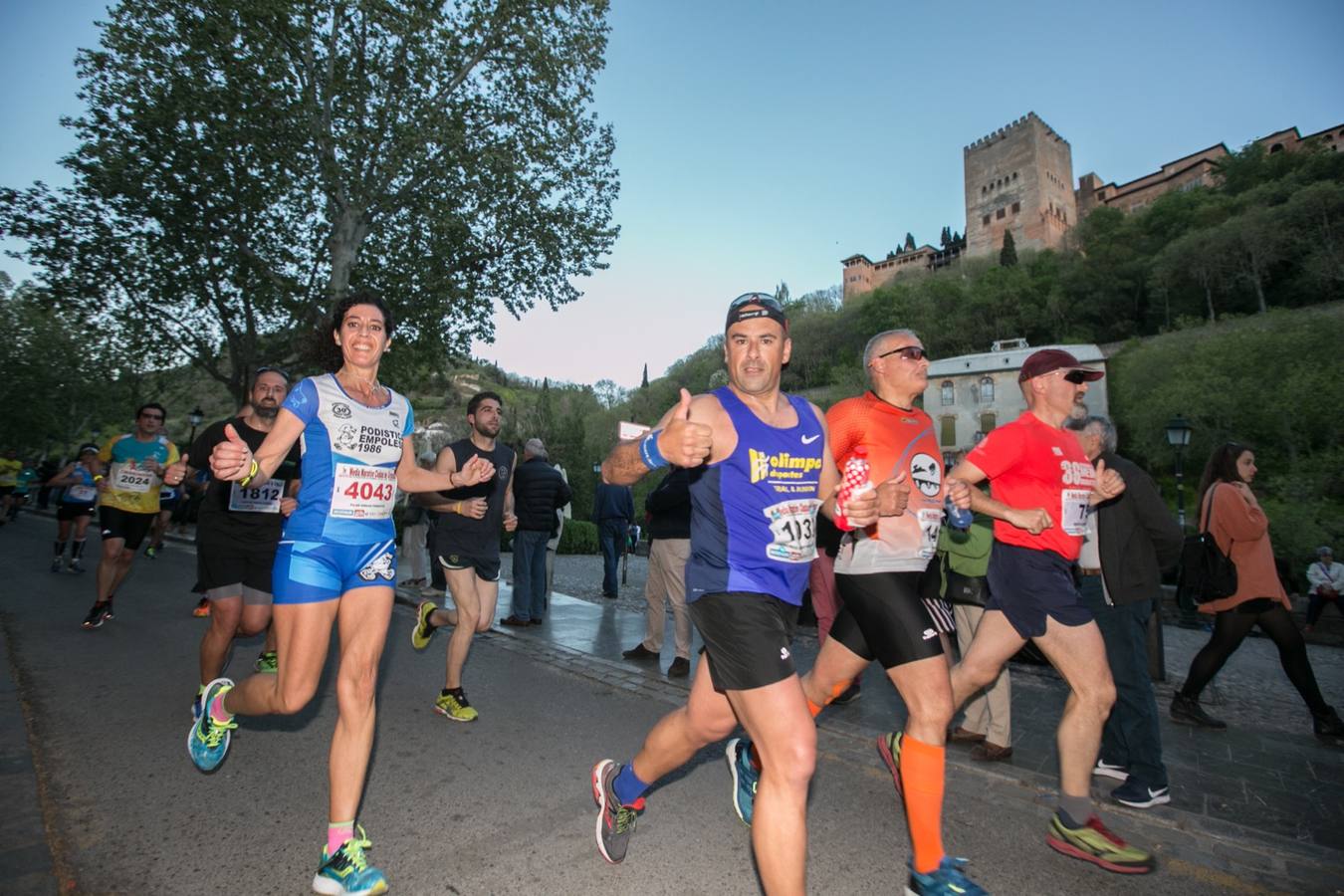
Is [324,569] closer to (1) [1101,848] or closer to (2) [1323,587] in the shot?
(1) [1101,848]

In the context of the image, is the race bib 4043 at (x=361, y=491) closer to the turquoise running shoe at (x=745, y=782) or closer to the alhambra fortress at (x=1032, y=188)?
the turquoise running shoe at (x=745, y=782)

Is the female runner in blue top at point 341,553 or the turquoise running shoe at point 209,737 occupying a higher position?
the female runner in blue top at point 341,553

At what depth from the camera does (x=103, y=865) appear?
2711mm

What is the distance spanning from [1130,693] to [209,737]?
189 inches

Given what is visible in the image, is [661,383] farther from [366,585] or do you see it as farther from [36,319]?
[366,585]

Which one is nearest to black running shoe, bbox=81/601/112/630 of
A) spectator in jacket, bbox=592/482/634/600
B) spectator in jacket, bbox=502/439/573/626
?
spectator in jacket, bbox=502/439/573/626

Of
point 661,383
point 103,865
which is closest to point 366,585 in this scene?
point 103,865

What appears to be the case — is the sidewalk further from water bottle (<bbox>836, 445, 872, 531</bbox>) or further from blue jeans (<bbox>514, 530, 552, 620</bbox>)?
water bottle (<bbox>836, 445, 872, 531</bbox>)

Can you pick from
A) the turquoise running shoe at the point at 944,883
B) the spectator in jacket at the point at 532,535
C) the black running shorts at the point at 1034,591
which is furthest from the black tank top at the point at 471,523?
the turquoise running shoe at the point at 944,883

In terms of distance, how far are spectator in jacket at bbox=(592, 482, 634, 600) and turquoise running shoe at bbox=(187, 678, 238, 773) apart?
7.16 meters

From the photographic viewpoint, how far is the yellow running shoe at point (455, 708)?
4706 millimetres

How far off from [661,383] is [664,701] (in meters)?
99.7

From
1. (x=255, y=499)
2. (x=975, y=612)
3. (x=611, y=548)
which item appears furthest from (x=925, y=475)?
(x=611, y=548)

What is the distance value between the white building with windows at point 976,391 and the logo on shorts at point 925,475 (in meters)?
58.1
